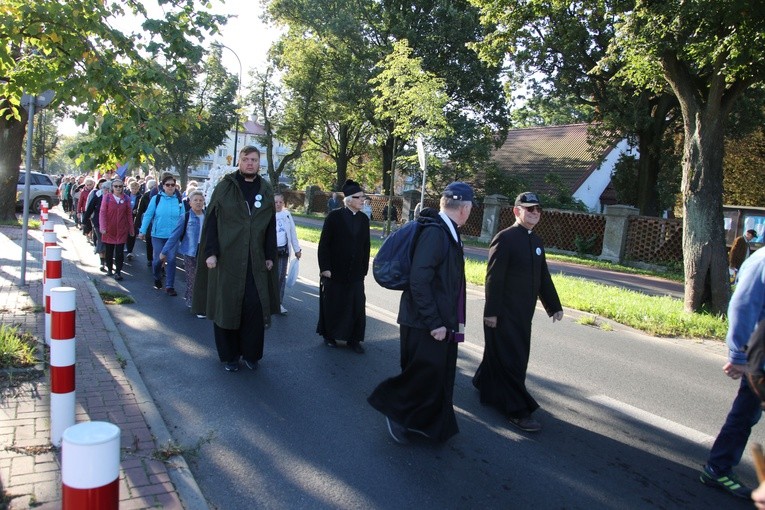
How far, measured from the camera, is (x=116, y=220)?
396 inches

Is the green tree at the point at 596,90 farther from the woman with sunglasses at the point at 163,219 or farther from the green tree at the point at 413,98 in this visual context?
the woman with sunglasses at the point at 163,219

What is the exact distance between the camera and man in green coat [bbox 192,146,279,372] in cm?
532

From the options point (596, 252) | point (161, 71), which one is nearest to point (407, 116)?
A: point (596, 252)

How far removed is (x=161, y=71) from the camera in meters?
5.78

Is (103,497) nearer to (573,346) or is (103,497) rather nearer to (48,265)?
(48,265)

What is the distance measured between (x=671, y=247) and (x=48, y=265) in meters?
19.5

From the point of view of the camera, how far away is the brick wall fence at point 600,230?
1983cm

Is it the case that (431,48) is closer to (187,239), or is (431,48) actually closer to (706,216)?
(706,216)

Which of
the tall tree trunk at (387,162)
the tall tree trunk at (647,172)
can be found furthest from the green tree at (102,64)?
the tall tree trunk at (387,162)

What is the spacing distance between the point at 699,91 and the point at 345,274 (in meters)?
8.21

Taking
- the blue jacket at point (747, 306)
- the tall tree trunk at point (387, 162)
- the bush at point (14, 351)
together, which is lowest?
the bush at point (14, 351)

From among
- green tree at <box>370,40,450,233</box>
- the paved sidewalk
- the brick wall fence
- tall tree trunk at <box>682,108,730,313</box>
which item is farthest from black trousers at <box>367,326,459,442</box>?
the brick wall fence

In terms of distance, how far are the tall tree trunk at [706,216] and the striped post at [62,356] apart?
33.1 feet

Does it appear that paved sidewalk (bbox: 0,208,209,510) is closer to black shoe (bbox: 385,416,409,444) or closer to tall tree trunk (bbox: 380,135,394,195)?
black shoe (bbox: 385,416,409,444)
